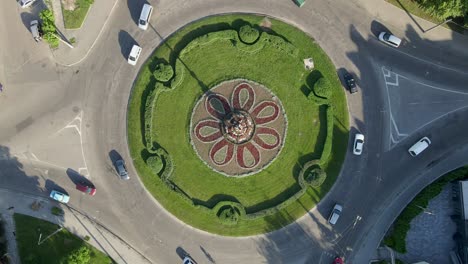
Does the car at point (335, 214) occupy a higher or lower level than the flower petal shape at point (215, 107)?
lower

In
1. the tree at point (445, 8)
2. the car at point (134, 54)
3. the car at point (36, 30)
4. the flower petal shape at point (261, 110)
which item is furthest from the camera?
the flower petal shape at point (261, 110)

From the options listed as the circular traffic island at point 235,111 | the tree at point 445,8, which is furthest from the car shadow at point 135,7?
the tree at point 445,8

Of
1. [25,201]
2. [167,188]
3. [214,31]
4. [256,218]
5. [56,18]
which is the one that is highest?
→ [56,18]

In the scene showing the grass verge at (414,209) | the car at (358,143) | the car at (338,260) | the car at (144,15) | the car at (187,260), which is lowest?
the car at (338,260)

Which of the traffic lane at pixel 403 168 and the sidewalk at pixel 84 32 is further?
the sidewalk at pixel 84 32

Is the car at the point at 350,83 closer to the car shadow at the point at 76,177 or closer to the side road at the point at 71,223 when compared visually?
the side road at the point at 71,223

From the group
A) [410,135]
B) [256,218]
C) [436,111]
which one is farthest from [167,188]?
[436,111]

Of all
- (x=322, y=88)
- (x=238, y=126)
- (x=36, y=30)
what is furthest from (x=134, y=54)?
(x=322, y=88)

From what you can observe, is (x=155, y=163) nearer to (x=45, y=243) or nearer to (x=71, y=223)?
(x=71, y=223)

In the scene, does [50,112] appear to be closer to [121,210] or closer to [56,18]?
[56,18]
